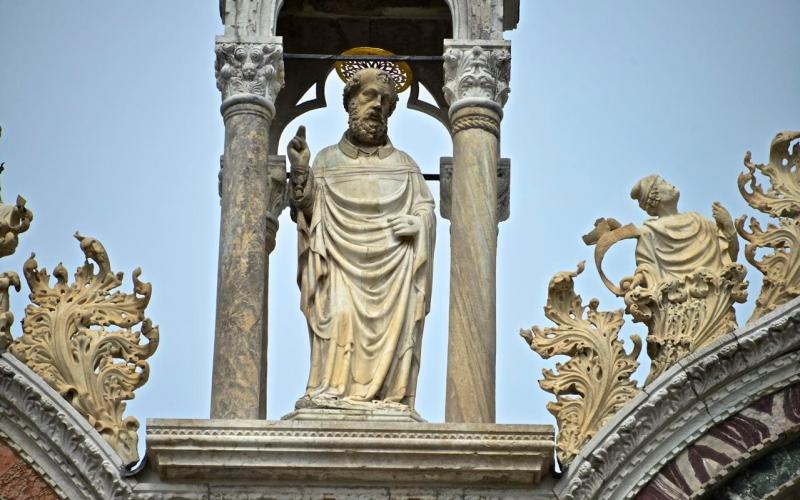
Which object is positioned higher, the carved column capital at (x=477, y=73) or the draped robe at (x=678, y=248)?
the carved column capital at (x=477, y=73)

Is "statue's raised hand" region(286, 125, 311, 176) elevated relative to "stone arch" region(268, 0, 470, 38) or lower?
lower

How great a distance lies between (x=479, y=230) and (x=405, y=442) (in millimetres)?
1874

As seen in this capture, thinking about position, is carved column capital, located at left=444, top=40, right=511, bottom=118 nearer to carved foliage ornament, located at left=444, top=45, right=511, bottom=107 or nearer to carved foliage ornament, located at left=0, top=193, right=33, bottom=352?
carved foliage ornament, located at left=444, top=45, right=511, bottom=107

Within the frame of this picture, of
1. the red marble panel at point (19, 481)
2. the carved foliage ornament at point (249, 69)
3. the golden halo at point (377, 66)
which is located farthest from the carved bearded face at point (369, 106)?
the red marble panel at point (19, 481)

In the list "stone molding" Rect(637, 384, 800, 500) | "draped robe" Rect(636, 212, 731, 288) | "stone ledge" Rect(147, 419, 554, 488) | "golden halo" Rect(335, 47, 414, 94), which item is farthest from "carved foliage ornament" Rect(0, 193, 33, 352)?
"stone molding" Rect(637, 384, 800, 500)

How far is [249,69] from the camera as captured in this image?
23031mm

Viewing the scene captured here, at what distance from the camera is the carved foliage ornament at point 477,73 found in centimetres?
Answer: 2306

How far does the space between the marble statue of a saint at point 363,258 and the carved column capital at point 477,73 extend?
0.53m

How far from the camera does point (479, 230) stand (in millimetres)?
22594

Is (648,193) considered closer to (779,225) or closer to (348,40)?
(779,225)

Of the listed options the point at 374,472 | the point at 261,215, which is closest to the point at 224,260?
the point at 261,215

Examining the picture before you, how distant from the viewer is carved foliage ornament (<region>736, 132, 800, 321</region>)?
22234mm

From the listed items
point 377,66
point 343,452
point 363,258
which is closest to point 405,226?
point 363,258

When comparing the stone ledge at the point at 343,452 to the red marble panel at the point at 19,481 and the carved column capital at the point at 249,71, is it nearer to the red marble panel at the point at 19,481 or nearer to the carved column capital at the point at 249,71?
the red marble panel at the point at 19,481
